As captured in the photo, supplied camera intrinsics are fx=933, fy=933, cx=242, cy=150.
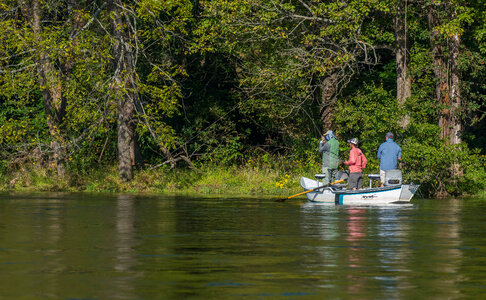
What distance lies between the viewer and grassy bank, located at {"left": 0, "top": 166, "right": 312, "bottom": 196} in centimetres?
3216

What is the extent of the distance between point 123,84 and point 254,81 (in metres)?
4.63

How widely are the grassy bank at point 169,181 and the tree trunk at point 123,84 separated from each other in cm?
87

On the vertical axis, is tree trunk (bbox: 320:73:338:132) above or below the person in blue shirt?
above

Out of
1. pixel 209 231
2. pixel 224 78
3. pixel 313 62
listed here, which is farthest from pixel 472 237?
pixel 224 78

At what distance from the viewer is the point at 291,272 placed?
10688 millimetres

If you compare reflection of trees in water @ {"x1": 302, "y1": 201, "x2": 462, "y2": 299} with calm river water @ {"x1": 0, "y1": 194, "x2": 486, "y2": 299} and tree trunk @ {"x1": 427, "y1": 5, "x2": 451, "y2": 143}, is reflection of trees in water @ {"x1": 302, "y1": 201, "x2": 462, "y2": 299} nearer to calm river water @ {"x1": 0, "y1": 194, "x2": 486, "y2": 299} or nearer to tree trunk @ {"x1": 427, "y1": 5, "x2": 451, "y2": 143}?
calm river water @ {"x1": 0, "y1": 194, "x2": 486, "y2": 299}

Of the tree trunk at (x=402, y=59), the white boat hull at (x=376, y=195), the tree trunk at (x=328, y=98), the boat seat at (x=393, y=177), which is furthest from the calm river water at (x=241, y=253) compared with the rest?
the tree trunk at (x=328, y=98)

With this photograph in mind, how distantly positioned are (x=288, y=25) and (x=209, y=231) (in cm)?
1910

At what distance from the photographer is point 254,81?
108 feet

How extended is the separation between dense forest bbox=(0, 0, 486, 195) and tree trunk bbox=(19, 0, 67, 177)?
7 cm

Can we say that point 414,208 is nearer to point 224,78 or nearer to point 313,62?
point 313,62

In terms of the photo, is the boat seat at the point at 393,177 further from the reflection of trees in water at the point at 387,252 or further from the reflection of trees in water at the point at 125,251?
the reflection of trees in water at the point at 125,251

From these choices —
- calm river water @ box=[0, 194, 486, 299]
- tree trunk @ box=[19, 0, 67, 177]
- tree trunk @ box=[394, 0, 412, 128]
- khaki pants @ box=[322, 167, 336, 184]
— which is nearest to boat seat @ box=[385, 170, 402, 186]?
khaki pants @ box=[322, 167, 336, 184]

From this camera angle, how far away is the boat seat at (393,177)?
984 inches
